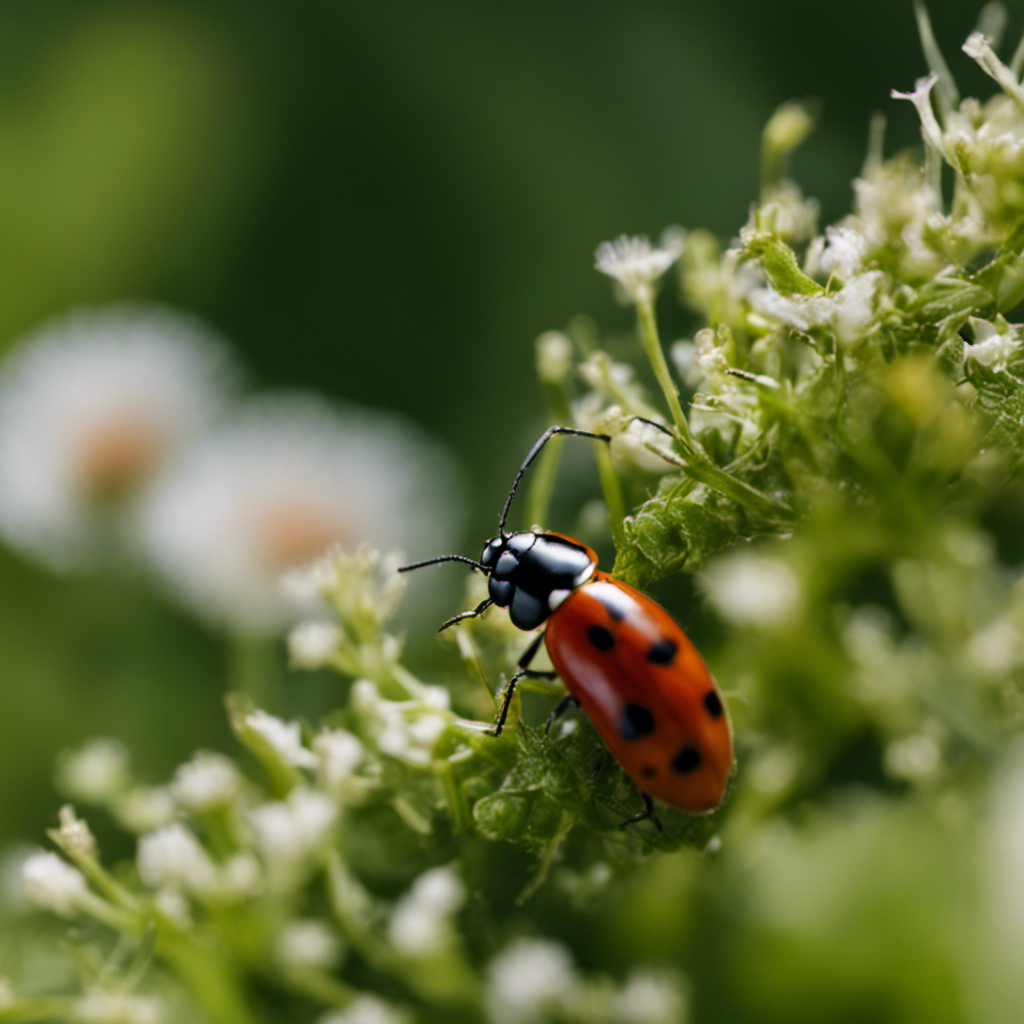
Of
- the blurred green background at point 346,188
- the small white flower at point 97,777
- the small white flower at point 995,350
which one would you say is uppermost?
the blurred green background at point 346,188

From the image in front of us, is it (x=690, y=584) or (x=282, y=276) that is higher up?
(x=282, y=276)

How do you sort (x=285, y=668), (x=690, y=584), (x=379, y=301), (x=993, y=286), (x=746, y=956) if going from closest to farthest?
1. (x=993, y=286)
2. (x=690, y=584)
3. (x=746, y=956)
4. (x=285, y=668)
5. (x=379, y=301)

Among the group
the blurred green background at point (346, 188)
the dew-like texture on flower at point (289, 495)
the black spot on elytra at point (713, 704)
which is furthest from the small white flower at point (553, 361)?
the dew-like texture on flower at point (289, 495)

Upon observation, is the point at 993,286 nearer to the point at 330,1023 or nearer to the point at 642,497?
the point at 642,497

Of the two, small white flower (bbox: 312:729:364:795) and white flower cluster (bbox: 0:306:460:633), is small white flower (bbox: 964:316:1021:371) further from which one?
white flower cluster (bbox: 0:306:460:633)

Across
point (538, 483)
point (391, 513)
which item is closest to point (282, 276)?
point (391, 513)

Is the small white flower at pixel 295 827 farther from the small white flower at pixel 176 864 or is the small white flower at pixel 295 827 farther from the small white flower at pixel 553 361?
the small white flower at pixel 553 361

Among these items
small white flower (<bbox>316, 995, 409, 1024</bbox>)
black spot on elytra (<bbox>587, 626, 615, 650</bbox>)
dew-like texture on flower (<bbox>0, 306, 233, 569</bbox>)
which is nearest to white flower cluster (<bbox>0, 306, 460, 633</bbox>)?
dew-like texture on flower (<bbox>0, 306, 233, 569</bbox>)

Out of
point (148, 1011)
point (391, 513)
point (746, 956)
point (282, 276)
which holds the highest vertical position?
point (282, 276)
